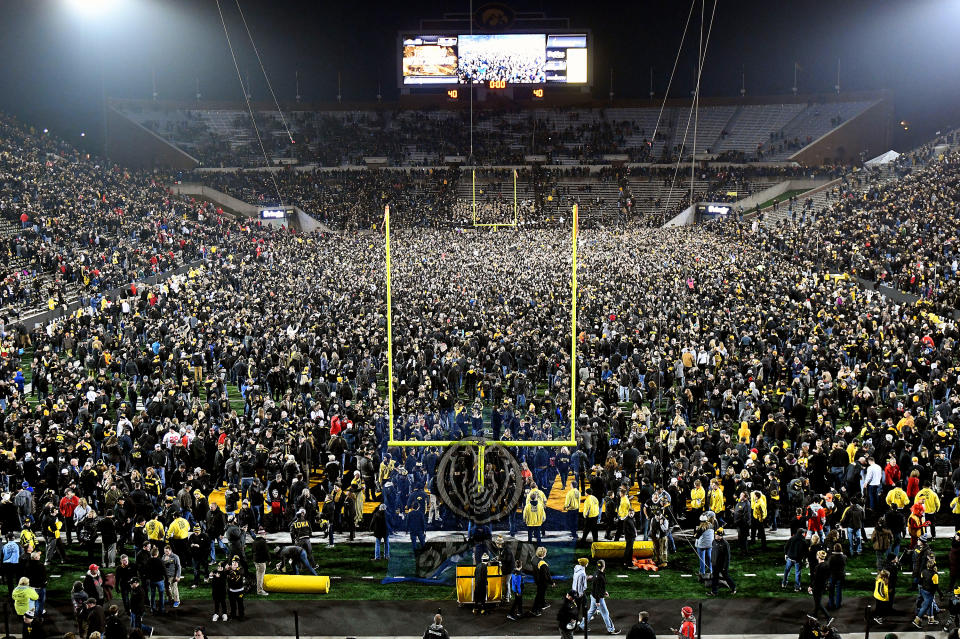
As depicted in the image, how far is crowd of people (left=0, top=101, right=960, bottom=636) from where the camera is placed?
1298cm

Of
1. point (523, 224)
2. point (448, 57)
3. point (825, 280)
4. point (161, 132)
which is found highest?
point (448, 57)

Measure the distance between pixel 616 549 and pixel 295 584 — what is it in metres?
4.49

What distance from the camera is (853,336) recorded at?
21484 millimetres

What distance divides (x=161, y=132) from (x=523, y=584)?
2219 inches

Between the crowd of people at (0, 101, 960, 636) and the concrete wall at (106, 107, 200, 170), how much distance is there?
2459cm

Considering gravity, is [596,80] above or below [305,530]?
above

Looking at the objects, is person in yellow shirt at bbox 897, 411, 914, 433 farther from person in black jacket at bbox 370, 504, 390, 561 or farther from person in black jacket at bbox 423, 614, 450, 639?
person in black jacket at bbox 423, 614, 450, 639

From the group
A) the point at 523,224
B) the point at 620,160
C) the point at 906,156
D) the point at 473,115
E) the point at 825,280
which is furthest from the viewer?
the point at 473,115

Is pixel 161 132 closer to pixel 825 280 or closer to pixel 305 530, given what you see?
pixel 825 280

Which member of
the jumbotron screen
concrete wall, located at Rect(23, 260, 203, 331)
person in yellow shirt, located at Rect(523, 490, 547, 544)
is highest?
the jumbotron screen

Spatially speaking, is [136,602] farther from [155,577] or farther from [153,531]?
[153,531]

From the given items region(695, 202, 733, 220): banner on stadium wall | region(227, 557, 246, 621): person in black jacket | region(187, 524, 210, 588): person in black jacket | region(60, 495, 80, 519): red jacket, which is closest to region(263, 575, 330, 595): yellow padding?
region(227, 557, 246, 621): person in black jacket

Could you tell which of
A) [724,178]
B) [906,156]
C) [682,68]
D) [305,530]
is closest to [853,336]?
[305,530]

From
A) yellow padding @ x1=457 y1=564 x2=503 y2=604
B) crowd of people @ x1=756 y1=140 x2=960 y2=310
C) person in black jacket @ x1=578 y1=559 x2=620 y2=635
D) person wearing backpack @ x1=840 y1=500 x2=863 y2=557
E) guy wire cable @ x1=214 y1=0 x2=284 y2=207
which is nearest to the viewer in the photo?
person in black jacket @ x1=578 y1=559 x2=620 y2=635
